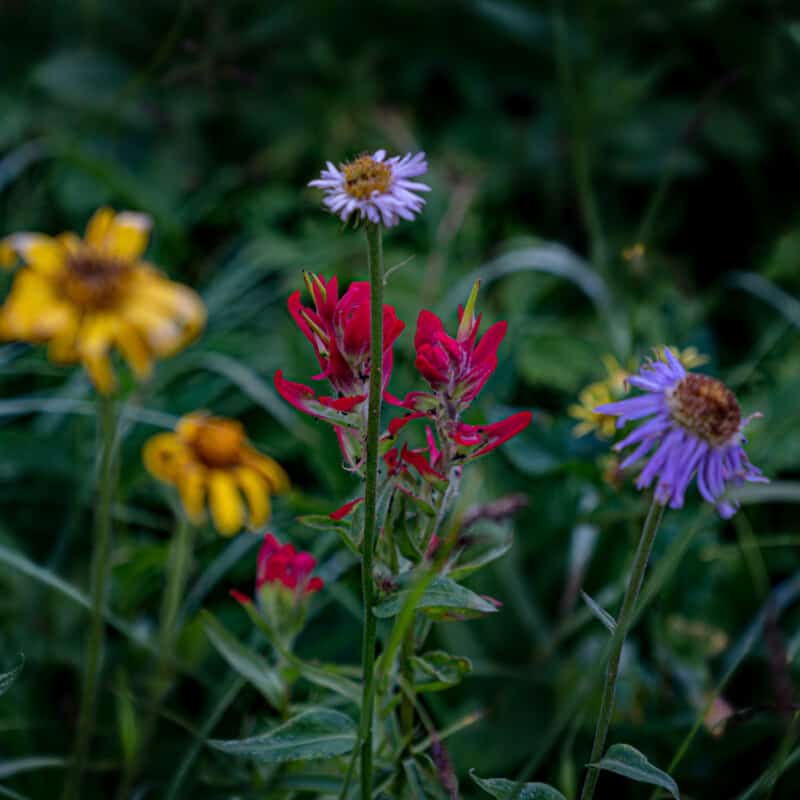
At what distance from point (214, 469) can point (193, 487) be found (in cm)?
3

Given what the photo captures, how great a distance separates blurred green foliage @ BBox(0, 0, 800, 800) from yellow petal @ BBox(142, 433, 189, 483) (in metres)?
0.22

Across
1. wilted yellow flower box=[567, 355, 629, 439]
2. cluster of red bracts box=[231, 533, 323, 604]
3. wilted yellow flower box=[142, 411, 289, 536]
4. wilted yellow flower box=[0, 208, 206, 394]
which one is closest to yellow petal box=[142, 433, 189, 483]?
wilted yellow flower box=[142, 411, 289, 536]

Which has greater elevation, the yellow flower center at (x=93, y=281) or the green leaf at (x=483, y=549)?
the yellow flower center at (x=93, y=281)

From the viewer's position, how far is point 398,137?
1833mm

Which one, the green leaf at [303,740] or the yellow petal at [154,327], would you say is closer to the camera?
the yellow petal at [154,327]

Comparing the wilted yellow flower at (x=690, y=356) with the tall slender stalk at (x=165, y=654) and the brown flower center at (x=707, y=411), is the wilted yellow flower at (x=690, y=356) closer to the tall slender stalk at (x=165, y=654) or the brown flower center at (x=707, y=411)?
the brown flower center at (x=707, y=411)

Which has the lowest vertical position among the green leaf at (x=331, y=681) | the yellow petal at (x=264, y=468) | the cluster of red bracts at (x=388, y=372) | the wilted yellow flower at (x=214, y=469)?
the green leaf at (x=331, y=681)

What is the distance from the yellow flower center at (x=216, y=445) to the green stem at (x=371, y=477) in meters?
0.17

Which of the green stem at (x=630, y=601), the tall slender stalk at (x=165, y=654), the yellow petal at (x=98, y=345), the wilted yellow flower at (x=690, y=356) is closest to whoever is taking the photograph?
the yellow petal at (x=98, y=345)

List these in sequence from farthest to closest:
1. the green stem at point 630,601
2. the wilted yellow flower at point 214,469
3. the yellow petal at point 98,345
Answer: the wilted yellow flower at point 214,469 < the green stem at point 630,601 < the yellow petal at point 98,345

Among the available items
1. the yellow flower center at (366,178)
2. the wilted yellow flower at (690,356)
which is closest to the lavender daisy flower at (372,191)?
the yellow flower center at (366,178)

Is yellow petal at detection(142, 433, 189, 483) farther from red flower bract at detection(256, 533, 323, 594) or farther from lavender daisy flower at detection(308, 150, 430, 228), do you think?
lavender daisy flower at detection(308, 150, 430, 228)

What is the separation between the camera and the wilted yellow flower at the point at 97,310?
49cm

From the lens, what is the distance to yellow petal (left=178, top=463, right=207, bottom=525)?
694 mm
